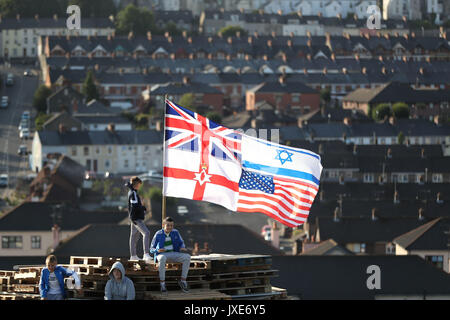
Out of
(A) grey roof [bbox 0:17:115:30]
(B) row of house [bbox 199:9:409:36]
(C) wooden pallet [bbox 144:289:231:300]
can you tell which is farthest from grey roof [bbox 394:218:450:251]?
(B) row of house [bbox 199:9:409:36]

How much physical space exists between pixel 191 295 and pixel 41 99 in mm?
99623

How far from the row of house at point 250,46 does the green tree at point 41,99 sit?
2516cm

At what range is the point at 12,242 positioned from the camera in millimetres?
63781

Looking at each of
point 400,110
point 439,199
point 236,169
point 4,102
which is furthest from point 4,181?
point 236,169

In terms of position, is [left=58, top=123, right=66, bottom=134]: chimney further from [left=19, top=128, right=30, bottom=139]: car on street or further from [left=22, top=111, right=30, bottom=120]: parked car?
[left=22, top=111, right=30, bottom=120]: parked car

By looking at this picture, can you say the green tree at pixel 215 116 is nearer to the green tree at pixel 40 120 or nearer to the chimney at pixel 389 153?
the green tree at pixel 40 120

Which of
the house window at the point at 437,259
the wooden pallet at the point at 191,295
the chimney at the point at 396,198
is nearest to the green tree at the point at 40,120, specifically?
the chimney at the point at 396,198

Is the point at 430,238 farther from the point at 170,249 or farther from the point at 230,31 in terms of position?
the point at 230,31

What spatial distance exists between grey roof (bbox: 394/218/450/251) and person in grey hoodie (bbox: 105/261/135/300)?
41.3 m

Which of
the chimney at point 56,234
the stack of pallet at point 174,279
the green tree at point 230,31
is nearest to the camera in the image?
the stack of pallet at point 174,279

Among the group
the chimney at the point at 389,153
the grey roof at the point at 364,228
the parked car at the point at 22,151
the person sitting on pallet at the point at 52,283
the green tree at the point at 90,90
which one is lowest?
the grey roof at the point at 364,228

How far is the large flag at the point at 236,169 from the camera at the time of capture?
23.1 meters

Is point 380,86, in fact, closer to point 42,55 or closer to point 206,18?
point 42,55

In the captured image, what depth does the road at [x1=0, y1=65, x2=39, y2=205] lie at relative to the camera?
9694 cm
